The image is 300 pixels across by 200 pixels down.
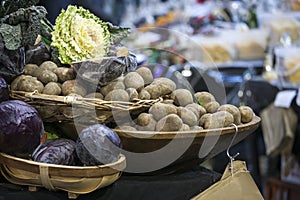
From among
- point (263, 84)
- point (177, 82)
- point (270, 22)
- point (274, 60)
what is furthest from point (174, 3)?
point (177, 82)

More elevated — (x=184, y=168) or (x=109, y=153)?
(x=109, y=153)

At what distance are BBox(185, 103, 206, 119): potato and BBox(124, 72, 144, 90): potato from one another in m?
0.11

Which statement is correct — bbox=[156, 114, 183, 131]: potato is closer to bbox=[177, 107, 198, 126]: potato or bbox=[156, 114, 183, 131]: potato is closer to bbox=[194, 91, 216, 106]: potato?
bbox=[177, 107, 198, 126]: potato

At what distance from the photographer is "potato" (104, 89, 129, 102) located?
3.51 ft

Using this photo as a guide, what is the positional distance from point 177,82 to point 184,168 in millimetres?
200

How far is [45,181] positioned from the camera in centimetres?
96

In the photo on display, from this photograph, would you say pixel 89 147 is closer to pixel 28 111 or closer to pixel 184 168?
pixel 28 111

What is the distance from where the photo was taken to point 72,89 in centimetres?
107

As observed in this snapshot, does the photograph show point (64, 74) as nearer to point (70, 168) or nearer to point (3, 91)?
point (3, 91)

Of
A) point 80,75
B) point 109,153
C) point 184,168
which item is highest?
point 80,75

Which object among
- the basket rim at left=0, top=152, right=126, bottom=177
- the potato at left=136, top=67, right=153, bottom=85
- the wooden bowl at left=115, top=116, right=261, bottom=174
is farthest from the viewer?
the potato at left=136, top=67, right=153, bottom=85

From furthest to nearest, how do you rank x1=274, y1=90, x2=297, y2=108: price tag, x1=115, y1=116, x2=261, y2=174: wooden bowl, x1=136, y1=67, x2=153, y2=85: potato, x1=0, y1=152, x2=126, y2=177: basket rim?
x1=274, y1=90, x2=297, y2=108: price tag → x1=136, y1=67, x2=153, y2=85: potato → x1=115, y1=116, x2=261, y2=174: wooden bowl → x1=0, y1=152, x2=126, y2=177: basket rim

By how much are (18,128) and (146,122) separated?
25 centimetres

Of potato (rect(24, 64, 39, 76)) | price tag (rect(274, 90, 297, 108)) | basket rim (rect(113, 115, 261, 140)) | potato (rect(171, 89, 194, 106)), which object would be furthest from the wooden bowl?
price tag (rect(274, 90, 297, 108))
